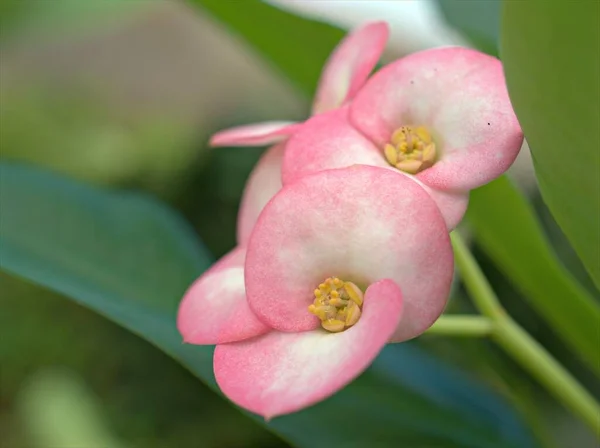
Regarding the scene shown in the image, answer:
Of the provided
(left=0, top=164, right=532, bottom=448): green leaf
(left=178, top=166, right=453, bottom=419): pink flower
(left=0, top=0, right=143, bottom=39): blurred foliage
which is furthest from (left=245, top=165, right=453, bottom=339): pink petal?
(left=0, top=0, right=143, bottom=39): blurred foliage

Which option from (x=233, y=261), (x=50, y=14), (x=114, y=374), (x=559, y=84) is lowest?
(x=114, y=374)

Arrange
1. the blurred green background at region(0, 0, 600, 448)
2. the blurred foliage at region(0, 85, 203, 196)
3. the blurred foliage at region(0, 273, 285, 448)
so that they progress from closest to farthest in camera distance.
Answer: the blurred green background at region(0, 0, 600, 448) → the blurred foliage at region(0, 273, 285, 448) → the blurred foliage at region(0, 85, 203, 196)

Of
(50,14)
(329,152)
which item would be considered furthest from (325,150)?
(50,14)

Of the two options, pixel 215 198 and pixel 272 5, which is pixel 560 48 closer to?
pixel 272 5

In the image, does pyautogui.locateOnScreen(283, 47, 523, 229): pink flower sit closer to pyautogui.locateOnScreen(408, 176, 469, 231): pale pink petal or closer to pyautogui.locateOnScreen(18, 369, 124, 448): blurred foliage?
pyautogui.locateOnScreen(408, 176, 469, 231): pale pink petal

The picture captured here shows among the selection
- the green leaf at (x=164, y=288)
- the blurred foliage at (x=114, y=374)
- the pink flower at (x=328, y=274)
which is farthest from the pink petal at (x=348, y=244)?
the blurred foliage at (x=114, y=374)

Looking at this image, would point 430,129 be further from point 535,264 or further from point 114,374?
point 114,374
